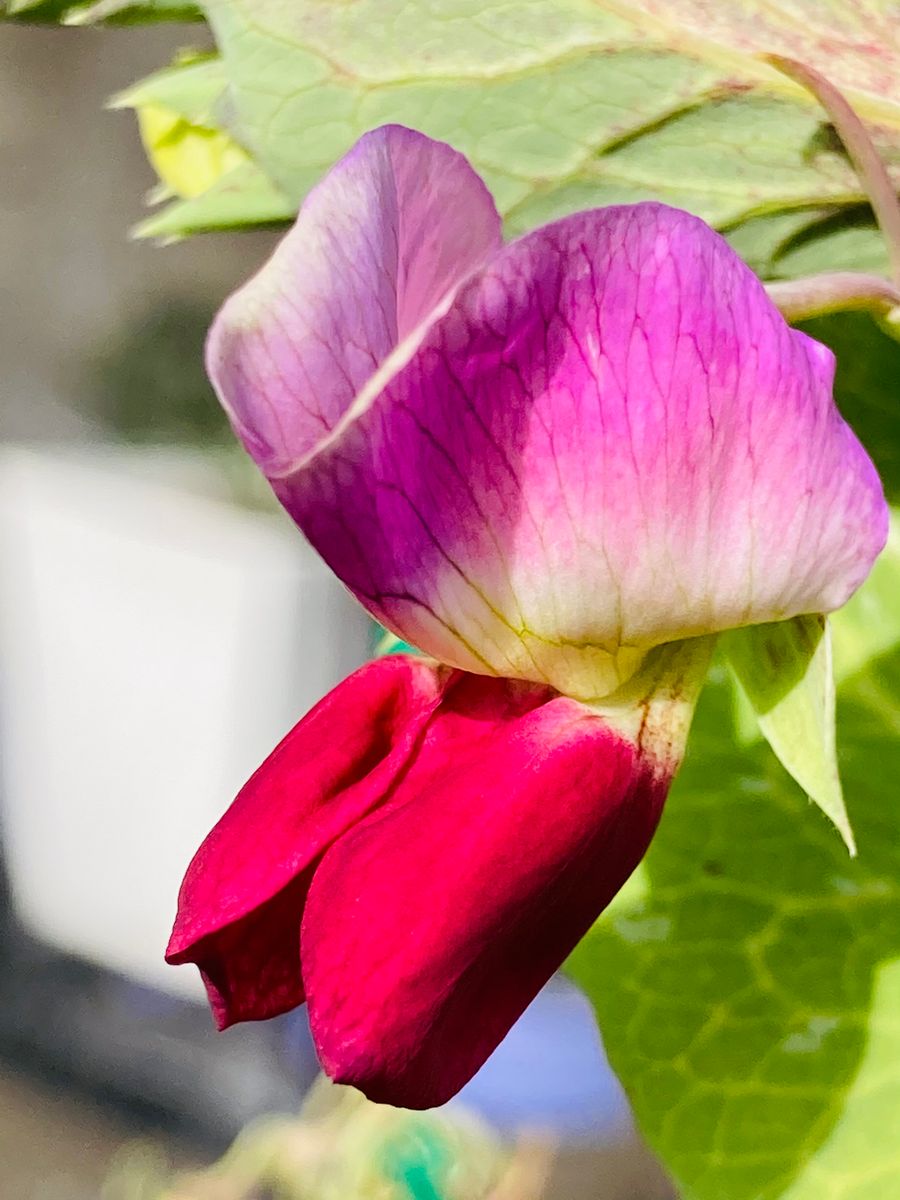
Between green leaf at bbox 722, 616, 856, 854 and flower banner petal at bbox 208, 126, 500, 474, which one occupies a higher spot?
flower banner petal at bbox 208, 126, 500, 474

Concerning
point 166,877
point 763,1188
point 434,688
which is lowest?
point 166,877

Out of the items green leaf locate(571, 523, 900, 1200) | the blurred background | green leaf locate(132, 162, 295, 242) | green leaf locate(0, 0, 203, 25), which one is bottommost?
the blurred background

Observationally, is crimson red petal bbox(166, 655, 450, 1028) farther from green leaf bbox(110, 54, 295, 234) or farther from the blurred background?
the blurred background

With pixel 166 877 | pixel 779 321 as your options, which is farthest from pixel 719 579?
pixel 166 877

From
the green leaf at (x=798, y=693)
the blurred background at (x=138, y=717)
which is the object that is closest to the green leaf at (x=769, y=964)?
the green leaf at (x=798, y=693)

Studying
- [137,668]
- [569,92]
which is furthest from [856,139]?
[137,668]

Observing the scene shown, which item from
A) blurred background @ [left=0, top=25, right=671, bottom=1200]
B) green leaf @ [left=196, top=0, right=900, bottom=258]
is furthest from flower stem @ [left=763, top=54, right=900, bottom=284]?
blurred background @ [left=0, top=25, right=671, bottom=1200]

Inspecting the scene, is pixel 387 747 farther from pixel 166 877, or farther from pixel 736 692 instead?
pixel 166 877

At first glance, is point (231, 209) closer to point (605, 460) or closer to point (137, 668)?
point (605, 460)
